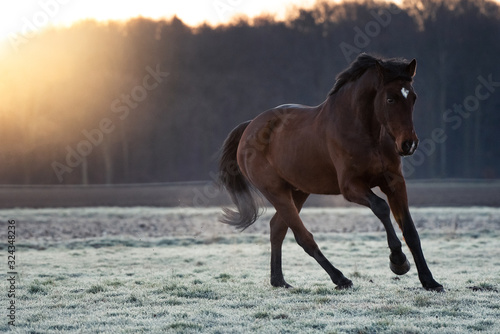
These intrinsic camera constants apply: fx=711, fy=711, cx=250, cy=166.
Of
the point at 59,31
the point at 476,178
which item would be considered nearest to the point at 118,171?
the point at 59,31

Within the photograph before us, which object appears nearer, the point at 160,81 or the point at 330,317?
the point at 330,317

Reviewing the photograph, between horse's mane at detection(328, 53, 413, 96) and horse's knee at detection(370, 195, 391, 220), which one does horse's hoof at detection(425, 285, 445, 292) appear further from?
horse's mane at detection(328, 53, 413, 96)

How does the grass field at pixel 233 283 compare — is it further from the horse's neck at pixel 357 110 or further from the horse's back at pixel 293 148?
the horse's neck at pixel 357 110

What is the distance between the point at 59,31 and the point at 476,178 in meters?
22.2

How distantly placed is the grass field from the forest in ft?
56.8

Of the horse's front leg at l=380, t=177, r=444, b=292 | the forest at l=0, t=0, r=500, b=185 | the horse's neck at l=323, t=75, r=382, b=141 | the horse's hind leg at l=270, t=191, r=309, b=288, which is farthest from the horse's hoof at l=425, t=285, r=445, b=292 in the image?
the forest at l=0, t=0, r=500, b=185

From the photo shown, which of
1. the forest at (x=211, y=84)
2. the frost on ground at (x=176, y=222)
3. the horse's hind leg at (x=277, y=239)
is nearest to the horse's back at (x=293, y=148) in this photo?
the horse's hind leg at (x=277, y=239)

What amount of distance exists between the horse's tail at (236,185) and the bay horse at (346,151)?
2.25 ft

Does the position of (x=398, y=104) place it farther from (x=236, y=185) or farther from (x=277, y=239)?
(x=236, y=185)

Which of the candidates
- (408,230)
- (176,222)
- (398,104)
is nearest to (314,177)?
(408,230)

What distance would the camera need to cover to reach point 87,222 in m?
17.2

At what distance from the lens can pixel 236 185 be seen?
906 cm

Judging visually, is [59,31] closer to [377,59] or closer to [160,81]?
[160,81]

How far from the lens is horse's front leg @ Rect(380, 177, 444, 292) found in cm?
660
